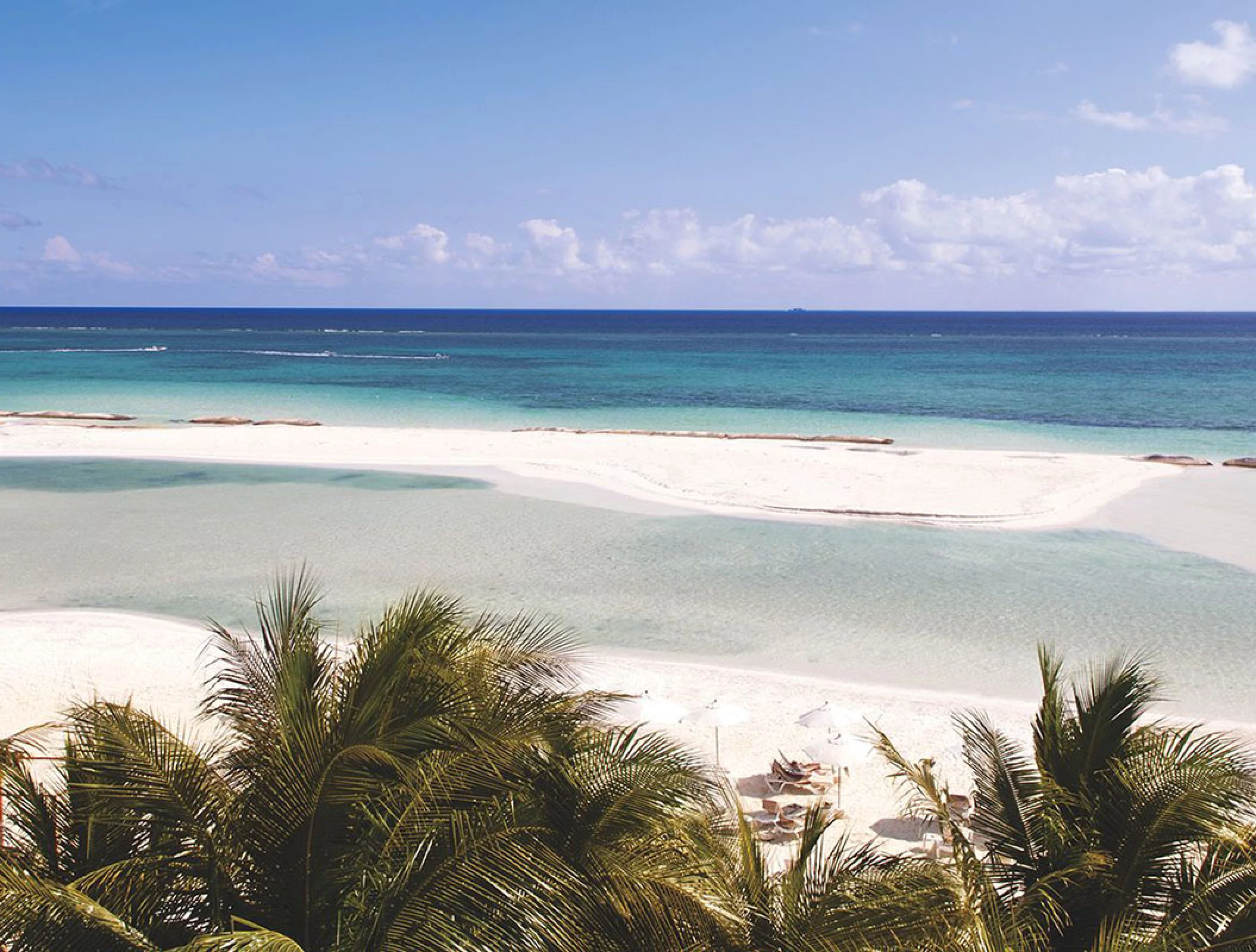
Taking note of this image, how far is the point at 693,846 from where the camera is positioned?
5789mm

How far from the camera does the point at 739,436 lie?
42.2 m

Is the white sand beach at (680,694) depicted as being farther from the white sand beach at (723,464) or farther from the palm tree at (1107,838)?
the white sand beach at (723,464)

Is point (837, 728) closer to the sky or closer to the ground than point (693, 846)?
closer to the ground

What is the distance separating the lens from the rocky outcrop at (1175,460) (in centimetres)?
3459

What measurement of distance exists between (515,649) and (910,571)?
14218mm

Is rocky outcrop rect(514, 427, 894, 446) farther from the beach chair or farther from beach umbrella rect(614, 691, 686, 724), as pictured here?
the beach chair

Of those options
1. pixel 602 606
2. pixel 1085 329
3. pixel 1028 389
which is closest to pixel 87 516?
pixel 602 606

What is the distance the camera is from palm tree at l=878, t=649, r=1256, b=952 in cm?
569

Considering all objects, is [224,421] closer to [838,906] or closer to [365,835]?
[365,835]

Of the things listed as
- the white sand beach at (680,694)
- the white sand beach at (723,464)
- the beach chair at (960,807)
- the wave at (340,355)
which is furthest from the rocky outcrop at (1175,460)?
the wave at (340,355)

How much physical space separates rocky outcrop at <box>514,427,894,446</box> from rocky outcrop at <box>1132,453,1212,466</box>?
29.3 ft

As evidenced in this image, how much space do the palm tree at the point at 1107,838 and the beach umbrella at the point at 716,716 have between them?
176 inches

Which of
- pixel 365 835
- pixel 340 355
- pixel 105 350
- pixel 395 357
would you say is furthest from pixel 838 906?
pixel 105 350

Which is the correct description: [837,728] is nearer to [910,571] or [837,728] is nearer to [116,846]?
[116,846]
